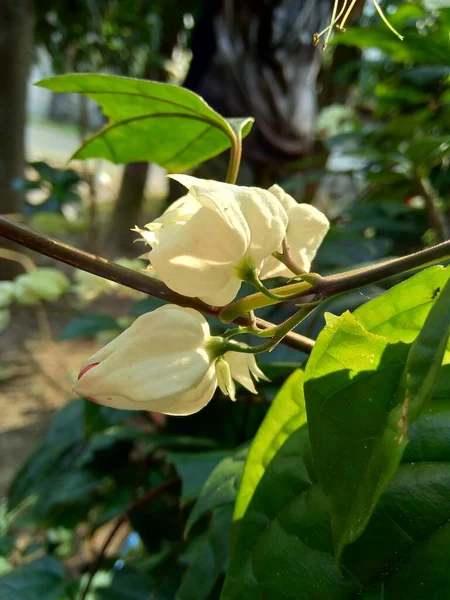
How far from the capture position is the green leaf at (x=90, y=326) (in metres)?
0.81

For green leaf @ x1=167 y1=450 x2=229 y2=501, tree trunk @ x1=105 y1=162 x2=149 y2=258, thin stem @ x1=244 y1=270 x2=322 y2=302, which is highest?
thin stem @ x1=244 y1=270 x2=322 y2=302

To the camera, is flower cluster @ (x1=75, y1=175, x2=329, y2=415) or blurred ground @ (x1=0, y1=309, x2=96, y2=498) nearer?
flower cluster @ (x1=75, y1=175, x2=329, y2=415)

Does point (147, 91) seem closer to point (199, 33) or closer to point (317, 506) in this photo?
point (317, 506)

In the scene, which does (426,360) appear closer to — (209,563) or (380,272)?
(380,272)

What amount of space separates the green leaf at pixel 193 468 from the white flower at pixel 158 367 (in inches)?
9.3

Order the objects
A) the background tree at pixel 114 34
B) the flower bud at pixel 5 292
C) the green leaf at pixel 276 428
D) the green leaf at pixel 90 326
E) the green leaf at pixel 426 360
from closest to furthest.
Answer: the green leaf at pixel 426 360 → the green leaf at pixel 276 428 → the green leaf at pixel 90 326 → the flower bud at pixel 5 292 → the background tree at pixel 114 34

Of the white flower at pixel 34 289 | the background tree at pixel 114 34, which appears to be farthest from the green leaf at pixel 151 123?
the background tree at pixel 114 34

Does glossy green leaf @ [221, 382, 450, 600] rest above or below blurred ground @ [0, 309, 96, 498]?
above

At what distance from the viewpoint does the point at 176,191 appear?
153 cm

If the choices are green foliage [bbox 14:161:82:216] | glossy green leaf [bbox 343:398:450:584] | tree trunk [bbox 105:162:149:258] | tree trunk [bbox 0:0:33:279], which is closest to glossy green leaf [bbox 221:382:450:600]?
glossy green leaf [bbox 343:398:450:584]

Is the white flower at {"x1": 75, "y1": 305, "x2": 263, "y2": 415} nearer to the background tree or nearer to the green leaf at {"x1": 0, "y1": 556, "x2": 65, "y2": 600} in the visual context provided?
the green leaf at {"x1": 0, "y1": 556, "x2": 65, "y2": 600}

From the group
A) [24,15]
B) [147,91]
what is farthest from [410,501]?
[24,15]

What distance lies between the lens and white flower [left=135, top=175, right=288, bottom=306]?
227 mm

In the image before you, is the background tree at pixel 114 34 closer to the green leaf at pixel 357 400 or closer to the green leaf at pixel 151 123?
the green leaf at pixel 151 123
